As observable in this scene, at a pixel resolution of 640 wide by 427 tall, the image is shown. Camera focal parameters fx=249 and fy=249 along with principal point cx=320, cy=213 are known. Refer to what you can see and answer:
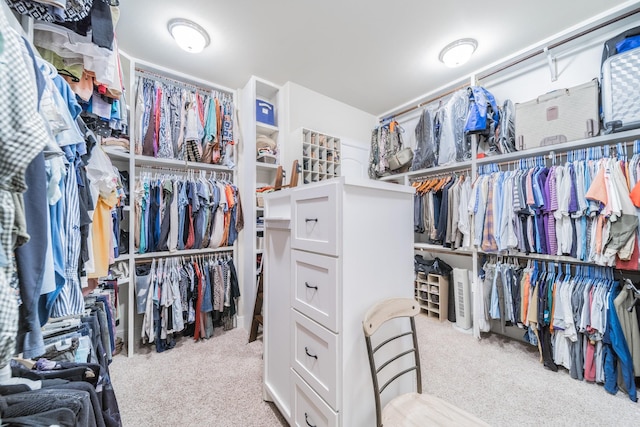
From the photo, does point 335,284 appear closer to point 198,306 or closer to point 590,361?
point 198,306

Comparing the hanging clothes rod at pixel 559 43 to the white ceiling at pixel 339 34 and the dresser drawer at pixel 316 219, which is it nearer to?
the white ceiling at pixel 339 34

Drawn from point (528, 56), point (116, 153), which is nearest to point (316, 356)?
point (116, 153)

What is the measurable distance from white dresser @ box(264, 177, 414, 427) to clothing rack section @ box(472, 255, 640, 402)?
5.09 feet

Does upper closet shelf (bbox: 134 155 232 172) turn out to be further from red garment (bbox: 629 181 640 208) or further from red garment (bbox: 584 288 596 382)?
red garment (bbox: 584 288 596 382)

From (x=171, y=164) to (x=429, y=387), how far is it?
9.88 ft

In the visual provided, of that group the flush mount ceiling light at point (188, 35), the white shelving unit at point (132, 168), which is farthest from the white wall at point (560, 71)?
the white shelving unit at point (132, 168)

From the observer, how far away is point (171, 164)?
2.59 metres

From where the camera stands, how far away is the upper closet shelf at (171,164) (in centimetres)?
239

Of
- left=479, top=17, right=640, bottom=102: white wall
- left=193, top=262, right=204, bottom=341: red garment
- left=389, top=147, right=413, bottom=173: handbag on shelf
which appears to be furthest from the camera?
left=389, top=147, right=413, bottom=173: handbag on shelf

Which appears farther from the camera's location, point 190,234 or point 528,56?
point 190,234

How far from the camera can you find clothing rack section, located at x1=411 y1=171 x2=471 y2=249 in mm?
2621

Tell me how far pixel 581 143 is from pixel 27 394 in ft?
10.8

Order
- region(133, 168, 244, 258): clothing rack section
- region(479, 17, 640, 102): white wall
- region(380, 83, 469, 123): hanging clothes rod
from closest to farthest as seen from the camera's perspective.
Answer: region(479, 17, 640, 102): white wall < region(133, 168, 244, 258): clothing rack section < region(380, 83, 469, 123): hanging clothes rod

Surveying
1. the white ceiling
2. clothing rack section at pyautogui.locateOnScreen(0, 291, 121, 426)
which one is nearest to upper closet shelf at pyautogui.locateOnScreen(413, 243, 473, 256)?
the white ceiling
